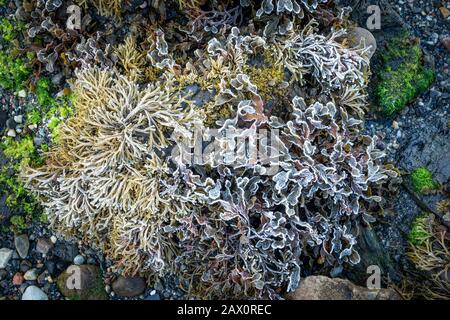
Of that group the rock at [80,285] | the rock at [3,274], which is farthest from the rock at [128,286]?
the rock at [3,274]

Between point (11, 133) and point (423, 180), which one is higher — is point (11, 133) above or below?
below

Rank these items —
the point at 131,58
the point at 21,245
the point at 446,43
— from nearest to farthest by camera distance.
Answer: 1. the point at 131,58
2. the point at 21,245
3. the point at 446,43

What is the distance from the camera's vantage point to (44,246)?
4.54 m

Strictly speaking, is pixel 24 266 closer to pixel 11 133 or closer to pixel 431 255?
pixel 11 133

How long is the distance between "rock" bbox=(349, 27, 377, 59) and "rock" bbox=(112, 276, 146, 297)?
304 centimetres

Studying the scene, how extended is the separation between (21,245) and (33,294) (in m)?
0.48

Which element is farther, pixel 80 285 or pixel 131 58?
pixel 80 285

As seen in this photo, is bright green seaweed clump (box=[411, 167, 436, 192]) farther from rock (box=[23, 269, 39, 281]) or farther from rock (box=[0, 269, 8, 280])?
rock (box=[0, 269, 8, 280])

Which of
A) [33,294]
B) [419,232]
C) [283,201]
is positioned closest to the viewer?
[283,201]

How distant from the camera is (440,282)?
4223 millimetres

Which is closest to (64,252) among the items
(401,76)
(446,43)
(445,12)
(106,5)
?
(106,5)

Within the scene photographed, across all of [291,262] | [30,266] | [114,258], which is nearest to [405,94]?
[291,262]
